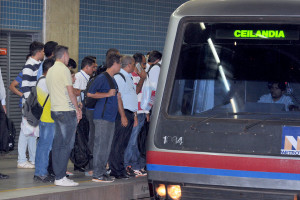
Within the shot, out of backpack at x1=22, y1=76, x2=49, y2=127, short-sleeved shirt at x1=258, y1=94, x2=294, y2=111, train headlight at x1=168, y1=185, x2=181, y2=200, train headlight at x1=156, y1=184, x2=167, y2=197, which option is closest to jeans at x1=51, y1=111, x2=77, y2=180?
backpack at x1=22, y1=76, x2=49, y2=127

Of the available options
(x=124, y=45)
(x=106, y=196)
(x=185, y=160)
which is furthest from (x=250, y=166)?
(x=124, y=45)

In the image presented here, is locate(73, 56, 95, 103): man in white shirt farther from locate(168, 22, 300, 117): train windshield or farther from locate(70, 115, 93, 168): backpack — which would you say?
locate(168, 22, 300, 117): train windshield

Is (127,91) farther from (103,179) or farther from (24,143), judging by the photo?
(24,143)

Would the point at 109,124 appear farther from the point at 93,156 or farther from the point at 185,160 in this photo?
the point at 185,160

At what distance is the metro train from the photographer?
6.47 m

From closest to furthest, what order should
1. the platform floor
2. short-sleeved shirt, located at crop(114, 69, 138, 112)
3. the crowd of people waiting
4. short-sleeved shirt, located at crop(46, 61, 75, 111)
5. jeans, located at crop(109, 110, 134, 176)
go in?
the platform floor
short-sleeved shirt, located at crop(46, 61, 75, 111)
the crowd of people waiting
short-sleeved shirt, located at crop(114, 69, 138, 112)
jeans, located at crop(109, 110, 134, 176)

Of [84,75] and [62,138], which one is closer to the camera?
[62,138]

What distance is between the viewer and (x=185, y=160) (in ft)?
21.9

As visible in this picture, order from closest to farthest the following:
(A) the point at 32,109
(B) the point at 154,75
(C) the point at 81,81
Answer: (A) the point at 32,109, (C) the point at 81,81, (B) the point at 154,75

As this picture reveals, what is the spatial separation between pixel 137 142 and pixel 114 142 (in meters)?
0.75

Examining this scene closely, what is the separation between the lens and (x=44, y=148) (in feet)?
33.0

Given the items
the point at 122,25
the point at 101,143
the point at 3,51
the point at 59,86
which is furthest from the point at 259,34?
the point at 122,25

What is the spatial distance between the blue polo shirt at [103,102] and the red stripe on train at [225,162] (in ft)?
10.9

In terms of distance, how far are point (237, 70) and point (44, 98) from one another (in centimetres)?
397
